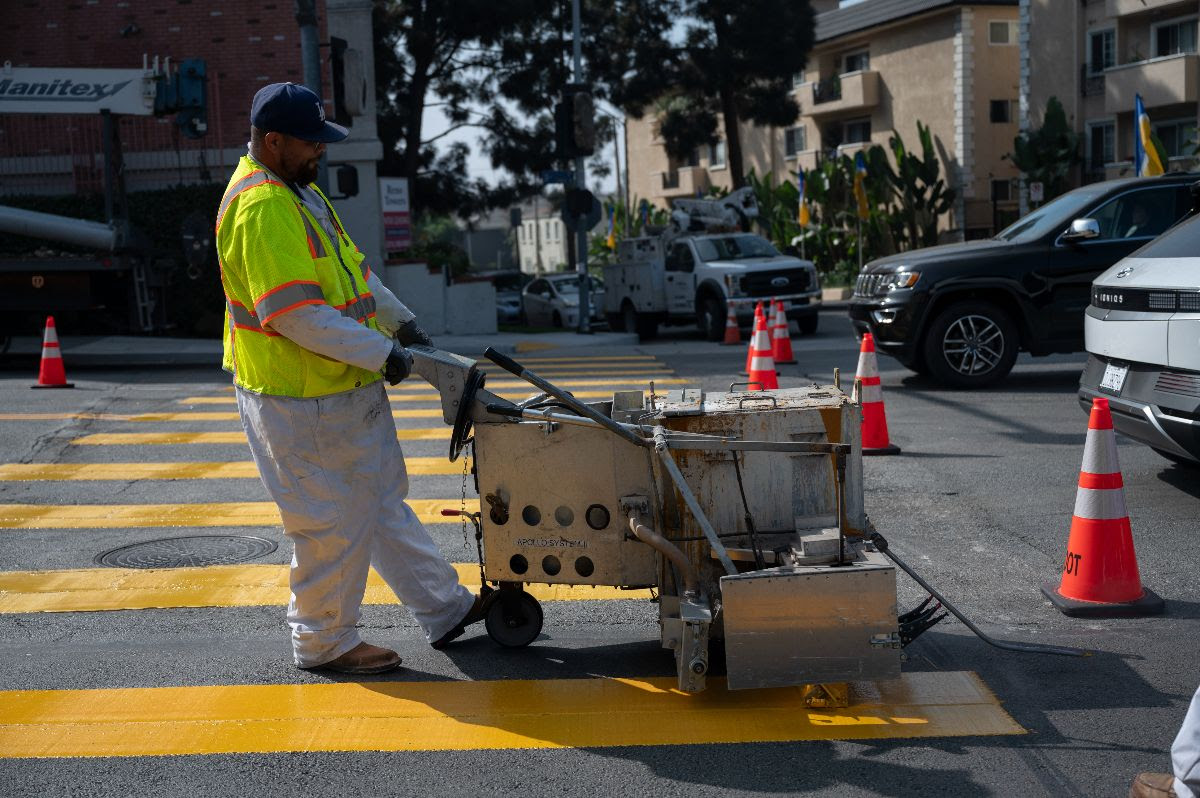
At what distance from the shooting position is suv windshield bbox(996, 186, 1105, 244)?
12.0 metres

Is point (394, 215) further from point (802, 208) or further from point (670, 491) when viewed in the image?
point (802, 208)

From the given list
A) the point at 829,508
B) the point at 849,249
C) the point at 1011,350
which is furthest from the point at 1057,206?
the point at 849,249

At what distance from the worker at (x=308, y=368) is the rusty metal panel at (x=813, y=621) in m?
1.41

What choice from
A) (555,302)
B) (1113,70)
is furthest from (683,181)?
(555,302)

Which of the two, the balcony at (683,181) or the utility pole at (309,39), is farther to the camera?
the balcony at (683,181)

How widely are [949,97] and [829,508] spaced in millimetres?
43312

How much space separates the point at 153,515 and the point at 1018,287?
795 cm

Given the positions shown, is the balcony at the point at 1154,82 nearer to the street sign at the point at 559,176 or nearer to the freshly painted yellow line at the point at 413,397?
the street sign at the point at 559,176

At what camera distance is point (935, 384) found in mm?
12641

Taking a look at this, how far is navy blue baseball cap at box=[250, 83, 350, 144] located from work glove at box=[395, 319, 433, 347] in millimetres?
783

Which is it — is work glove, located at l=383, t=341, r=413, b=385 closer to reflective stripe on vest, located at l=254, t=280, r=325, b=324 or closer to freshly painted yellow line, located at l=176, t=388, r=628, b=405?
reflective stripe on vest, located at l=254, t=280, r=325, b=324

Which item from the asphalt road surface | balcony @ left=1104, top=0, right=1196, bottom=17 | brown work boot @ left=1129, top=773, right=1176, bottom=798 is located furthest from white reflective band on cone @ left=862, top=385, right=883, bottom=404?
balcony @ left=1104, top=0, right=1196, bottom=17

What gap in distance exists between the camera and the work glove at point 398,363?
4.54m

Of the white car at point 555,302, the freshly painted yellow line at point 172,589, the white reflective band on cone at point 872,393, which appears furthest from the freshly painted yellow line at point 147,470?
the white car at point 555,302
